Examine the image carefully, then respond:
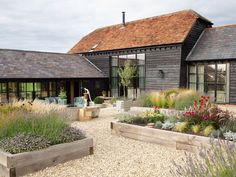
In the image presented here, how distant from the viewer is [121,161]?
16.3ft

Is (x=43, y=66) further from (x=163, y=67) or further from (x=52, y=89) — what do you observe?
(x=163, y=67)

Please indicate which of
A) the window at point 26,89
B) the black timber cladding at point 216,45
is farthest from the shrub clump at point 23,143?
the black timber cladding at point 216,45

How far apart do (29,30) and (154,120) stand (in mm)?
19725

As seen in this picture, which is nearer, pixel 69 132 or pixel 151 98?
pixel 69 132

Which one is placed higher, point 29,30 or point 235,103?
point 29,30

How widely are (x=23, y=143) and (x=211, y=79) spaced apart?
40.2 ft

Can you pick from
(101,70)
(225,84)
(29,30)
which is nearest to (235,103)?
(225,84)

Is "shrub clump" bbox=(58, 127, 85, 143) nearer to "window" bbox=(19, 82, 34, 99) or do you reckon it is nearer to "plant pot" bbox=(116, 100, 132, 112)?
"plant pot" bbox=(116, 100, 132, 112)

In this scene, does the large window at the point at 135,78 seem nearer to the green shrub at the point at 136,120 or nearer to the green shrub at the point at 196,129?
the green shrub at the point at 136,120

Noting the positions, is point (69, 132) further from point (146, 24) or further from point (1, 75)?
point (146, 24)

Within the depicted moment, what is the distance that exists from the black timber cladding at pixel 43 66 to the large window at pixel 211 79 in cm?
672

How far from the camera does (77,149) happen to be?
16.6ft

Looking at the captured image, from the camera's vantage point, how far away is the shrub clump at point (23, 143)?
438 centimetres

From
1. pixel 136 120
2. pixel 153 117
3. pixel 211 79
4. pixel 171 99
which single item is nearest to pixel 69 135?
pixel 136 120
